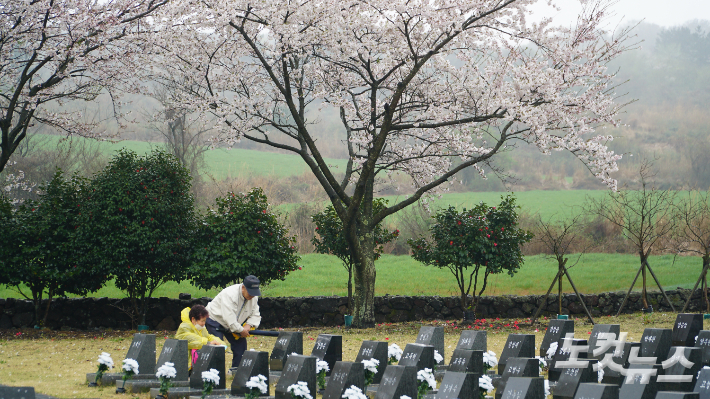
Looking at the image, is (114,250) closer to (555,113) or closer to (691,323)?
(555,113)

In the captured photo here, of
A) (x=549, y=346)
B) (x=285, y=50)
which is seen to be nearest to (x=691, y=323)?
(x=549, y=346)

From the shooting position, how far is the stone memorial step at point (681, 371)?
5262 millimetres

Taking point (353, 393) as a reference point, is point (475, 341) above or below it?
above

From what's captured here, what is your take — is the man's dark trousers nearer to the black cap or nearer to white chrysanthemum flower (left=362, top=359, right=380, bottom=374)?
the black cap

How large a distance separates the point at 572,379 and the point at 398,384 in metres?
1.52

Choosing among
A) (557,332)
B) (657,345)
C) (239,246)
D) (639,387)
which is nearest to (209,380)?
(639,387)

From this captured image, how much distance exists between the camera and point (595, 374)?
18.1 feet

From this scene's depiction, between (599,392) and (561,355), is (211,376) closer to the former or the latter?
(599,392)

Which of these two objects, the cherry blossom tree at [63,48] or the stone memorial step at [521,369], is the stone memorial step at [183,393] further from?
the cherry blossom tree at [63,48]

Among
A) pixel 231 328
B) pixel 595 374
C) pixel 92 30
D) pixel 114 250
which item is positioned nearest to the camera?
pixel 595 374

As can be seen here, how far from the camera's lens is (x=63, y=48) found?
1120 centimetres

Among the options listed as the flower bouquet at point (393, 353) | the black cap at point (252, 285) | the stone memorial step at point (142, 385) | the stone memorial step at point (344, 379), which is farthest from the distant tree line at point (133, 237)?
the stone memorial step at point (344, 379)

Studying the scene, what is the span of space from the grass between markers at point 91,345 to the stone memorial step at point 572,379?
144 inches

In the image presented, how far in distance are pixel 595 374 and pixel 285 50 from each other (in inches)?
327
